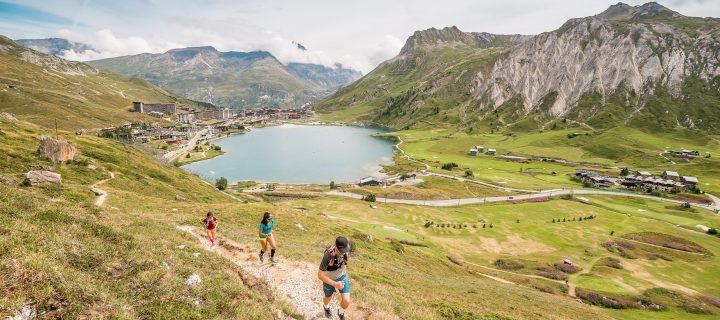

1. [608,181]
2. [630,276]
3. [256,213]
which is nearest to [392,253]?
[256,213]

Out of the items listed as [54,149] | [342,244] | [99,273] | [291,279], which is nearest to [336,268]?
[342,244]

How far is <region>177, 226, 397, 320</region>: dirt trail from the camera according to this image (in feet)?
59.4

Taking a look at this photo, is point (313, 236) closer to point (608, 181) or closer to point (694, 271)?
point (694, 271)

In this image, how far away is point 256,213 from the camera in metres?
48.9

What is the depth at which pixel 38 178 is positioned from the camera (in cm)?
3984

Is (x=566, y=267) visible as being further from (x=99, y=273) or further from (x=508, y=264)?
(x=99, y=273)

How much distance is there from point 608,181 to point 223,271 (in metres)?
185

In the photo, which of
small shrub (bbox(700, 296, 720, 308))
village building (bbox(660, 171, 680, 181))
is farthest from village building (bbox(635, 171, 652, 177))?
small shrub (bbox(700, 296, 720, 308))

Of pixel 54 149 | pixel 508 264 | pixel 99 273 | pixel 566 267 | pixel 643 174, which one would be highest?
pixel 54 149

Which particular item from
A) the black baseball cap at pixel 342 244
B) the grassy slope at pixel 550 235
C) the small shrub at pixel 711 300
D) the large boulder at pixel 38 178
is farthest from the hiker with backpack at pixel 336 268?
the small shrub at pixel 711 300

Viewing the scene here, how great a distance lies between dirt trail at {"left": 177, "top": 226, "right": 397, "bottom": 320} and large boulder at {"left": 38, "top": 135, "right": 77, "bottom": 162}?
48.7m

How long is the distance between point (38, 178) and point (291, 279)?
3746cm

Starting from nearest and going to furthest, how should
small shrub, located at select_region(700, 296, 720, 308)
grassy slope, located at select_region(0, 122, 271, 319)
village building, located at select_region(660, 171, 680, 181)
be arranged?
1. grassy slope, located at select_region(0, 122, 271, 319)
2. small shrub, located at select_region(700, 296, 720, 308)
3. village building, located at select_region(660, 171, 680, 181)

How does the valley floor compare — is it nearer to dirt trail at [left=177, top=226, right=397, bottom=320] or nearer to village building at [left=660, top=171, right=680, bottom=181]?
dirt trail at [left=177, top=226, right=397, bottom=320]
